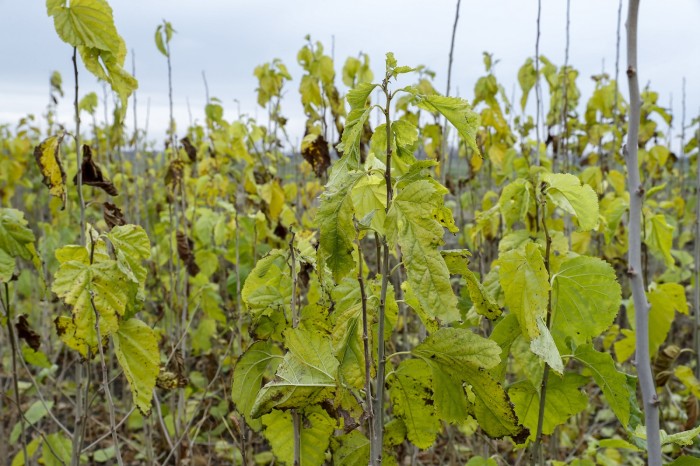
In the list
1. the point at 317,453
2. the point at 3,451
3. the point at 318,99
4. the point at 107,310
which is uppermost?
the point at 318,99

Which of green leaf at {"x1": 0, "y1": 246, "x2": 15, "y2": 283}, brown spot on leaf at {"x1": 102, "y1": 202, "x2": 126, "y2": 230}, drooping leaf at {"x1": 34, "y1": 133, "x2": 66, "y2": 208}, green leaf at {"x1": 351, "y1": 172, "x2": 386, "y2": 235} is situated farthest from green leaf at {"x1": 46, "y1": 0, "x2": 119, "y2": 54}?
green leaf at {"x1": 351, "y1": 172, "x2": 386, "y2": 235}

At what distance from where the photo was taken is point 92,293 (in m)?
0.98

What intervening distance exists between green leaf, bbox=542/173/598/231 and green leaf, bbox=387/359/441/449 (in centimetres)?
37

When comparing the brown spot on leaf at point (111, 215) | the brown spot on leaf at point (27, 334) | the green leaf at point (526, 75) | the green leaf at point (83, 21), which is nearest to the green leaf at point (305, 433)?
the brown spot on leaf at point (111, 215)

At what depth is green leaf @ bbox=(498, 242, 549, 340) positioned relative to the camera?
0.85 m

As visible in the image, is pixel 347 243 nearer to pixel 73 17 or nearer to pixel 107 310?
pixel 107 310

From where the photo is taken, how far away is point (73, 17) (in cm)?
101

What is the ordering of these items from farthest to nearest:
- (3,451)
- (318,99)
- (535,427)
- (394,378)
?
(318,99), (3,451), (535,427), (394,378)

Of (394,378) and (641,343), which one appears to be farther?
(394,378)

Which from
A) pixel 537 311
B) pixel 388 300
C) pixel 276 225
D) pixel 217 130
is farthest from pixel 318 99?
pixel 537 311

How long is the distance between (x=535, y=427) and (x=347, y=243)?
1.95 ft

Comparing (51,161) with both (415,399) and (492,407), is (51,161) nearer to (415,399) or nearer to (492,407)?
(415,399)

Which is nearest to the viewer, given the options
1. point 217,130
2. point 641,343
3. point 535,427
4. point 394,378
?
point 641,343

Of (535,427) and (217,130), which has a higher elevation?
(217,130)
